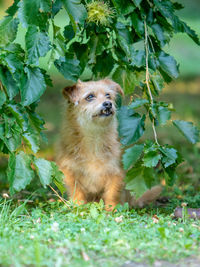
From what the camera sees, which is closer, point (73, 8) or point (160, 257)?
point (160, 257)

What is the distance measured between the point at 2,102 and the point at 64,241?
1063 millimetres

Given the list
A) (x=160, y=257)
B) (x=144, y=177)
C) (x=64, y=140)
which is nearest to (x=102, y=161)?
(x=64, y=140)

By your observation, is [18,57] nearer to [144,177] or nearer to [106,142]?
[144,177]

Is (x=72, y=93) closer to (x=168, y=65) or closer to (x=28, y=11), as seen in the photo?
(x=168, y=65)

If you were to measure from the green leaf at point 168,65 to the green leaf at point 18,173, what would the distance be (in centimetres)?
131

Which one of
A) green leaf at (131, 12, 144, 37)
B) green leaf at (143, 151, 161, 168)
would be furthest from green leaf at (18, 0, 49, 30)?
green leaf at (143, 151, 161, 168)

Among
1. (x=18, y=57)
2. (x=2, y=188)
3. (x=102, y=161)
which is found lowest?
(x=2, y=188)

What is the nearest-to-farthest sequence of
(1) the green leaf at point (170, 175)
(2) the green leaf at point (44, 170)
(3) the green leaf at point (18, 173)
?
(3) the green leaf at point (18, 173) < (2) the green leaf at point (44, 170) < (1) the green leaf at point (170, 175)

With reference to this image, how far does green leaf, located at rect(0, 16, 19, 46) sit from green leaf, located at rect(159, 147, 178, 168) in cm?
137

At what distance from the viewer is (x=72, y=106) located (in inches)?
189

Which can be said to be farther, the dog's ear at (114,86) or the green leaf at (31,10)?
the dog's ear at (114,86)

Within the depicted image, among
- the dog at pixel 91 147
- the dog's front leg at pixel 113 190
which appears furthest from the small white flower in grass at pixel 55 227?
→ the dog's front leg at pixel 113 190

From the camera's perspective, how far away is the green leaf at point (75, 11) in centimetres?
324

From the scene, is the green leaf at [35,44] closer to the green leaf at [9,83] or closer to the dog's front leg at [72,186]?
the green leaf at [9,83]
